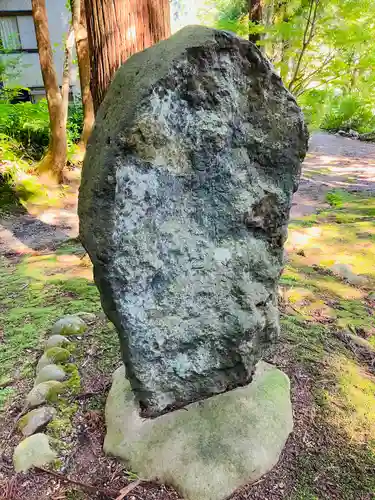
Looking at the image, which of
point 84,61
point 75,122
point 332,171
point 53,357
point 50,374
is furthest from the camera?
point 75,122

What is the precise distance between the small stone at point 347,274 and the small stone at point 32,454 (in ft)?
10.6

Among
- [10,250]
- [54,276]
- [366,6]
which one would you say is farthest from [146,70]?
[10,250]

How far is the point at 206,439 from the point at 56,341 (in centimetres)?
137

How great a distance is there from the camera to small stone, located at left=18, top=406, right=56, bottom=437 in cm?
230

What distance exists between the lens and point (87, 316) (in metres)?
3.38

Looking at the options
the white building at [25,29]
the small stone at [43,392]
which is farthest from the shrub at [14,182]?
the white building at [25,29]

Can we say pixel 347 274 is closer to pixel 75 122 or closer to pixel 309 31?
pixel 309 31

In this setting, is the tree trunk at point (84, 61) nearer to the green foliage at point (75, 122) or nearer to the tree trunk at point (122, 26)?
the green foliage at point (75, 122)

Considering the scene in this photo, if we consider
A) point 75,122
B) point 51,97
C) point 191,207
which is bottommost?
point 75,122

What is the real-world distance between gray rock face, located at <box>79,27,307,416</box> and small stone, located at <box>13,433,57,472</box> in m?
0.55

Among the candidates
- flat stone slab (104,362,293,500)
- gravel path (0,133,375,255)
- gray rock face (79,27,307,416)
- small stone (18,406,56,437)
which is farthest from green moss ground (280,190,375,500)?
gravel path (0,133,375,255)

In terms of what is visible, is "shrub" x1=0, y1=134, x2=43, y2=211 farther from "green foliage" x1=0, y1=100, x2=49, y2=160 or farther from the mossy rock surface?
the mossy rock surface

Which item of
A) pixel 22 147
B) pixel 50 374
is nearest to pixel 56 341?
pixel 50 374

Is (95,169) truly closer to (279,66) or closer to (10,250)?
(279,66)
